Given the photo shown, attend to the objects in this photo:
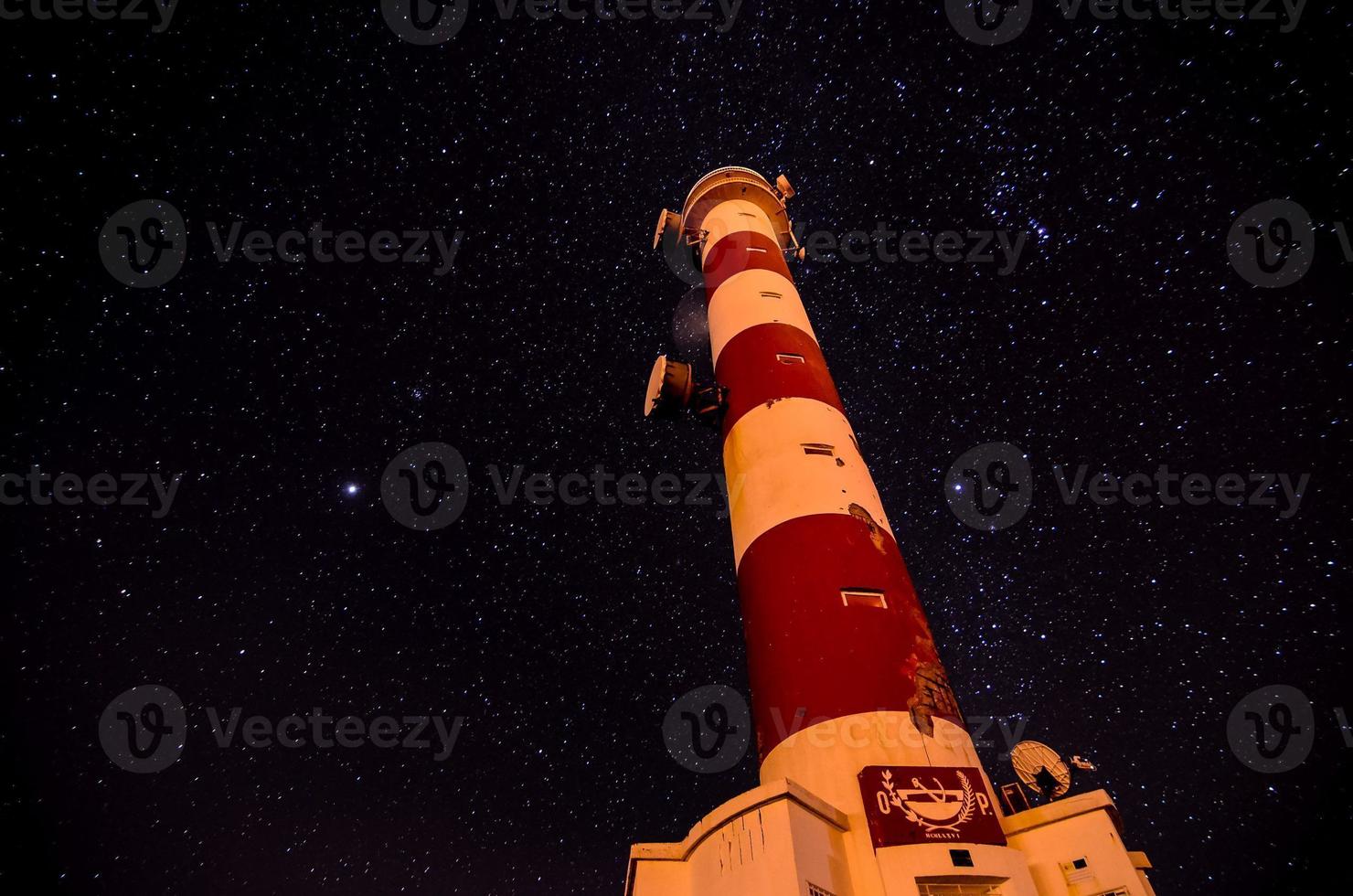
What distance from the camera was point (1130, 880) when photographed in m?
3.66

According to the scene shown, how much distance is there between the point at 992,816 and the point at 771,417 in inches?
141

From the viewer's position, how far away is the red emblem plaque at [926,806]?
3.58 meters

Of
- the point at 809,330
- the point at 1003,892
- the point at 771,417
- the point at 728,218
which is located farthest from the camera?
the point at 728,218

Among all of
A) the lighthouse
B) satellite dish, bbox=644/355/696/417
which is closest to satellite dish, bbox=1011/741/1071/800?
the lighthouse

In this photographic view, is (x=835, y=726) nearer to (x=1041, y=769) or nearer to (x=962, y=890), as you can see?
(x=962, y=890)

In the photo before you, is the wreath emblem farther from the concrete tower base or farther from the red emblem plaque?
the concrete tower base

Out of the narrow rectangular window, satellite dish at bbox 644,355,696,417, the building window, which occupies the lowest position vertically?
the building window

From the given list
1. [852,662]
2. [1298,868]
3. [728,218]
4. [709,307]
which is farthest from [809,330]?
[1298,868]

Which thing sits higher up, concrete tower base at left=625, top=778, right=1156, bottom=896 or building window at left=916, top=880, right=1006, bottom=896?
concrete tower base at left=625, top=778, right=1156, bottom=896

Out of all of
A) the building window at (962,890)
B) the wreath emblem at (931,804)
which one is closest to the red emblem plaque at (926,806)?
the wreath emblem at (931,804)

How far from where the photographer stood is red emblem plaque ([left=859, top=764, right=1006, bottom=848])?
3.58m

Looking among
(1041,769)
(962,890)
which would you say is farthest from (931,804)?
(1041,769)

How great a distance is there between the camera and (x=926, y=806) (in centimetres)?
370

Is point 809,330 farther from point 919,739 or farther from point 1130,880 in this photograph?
point 1130,880
